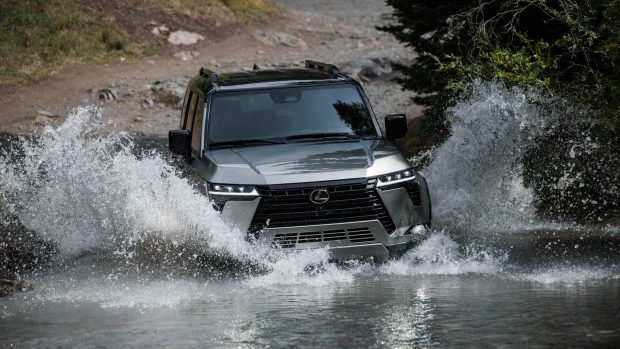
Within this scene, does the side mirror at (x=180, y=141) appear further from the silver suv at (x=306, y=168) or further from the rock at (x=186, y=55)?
the rock at (x=186, y=55)


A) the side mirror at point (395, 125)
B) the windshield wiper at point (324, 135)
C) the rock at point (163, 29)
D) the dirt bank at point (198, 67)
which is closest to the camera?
the windshield wiper at point (324, 135)

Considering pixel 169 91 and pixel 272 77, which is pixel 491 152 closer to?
pixel 272 77

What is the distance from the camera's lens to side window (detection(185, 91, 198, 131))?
12.5 meters

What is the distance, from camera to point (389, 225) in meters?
10.4

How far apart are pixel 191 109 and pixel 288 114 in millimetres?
1485

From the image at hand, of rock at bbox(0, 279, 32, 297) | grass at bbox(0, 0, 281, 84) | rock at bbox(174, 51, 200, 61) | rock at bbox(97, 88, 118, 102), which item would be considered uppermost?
rock at bbox(0, 279, 32, 297)

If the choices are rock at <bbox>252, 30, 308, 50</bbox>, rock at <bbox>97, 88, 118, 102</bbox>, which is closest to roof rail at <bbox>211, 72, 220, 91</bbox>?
rock at <bbox>97, 88, 118, 102</bbox>

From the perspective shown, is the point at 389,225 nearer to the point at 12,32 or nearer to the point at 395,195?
the point at 395,195

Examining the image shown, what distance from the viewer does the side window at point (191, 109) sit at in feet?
41.0

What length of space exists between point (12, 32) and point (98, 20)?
2.83 m

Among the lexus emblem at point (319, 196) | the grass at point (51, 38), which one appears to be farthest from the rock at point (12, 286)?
the grass at point (51, 38)

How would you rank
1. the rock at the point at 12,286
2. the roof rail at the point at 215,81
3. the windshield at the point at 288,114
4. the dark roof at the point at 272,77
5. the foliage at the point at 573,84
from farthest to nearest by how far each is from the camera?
the foliage at the point at 573,84, the dark roof at the point at 272,77, the roof rail at the point at 215,81, the windshield at the point at 288,114, the rock at the point at 12,286

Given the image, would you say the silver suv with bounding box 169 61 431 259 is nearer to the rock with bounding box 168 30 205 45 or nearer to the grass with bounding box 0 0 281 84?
the grass with bounding box 0 0 281 84

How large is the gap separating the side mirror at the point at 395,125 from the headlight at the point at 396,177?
98 centimetres
